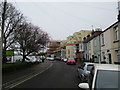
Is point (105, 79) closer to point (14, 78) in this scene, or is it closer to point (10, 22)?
point (14, 78)

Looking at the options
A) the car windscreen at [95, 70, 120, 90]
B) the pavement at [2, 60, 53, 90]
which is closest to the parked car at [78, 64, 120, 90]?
the car windscreen at [95, 70, 120, 90]

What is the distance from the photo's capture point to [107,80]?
3.94 m

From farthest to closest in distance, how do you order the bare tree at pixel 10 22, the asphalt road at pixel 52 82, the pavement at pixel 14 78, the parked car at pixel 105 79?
the bare tree at pixel 10 22 < the pavement at pixel 14 78 < the asphalt road at pixel 52 82 < the parked car at pixel 105 79

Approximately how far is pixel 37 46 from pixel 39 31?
3.82 meters

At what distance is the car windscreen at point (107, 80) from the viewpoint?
→ 384 cm

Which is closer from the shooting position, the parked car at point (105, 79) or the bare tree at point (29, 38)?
the parked car at point (105, 79)

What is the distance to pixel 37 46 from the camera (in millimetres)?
28859

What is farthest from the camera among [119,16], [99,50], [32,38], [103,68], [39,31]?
[39,31]

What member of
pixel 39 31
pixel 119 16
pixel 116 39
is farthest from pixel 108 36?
pixel 39 31

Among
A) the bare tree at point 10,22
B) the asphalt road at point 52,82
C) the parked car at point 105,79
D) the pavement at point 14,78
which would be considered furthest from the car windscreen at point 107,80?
the bare tree at point 10,22

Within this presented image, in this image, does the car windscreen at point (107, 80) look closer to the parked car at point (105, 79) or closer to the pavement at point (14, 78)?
the parked car at point (105, 79)

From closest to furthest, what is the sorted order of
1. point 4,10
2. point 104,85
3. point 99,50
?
1. point 104,85
2. point 4,10
3. point 99,50

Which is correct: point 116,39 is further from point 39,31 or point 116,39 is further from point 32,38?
point 39,31

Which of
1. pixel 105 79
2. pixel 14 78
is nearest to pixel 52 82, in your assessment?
pixel 14 78
